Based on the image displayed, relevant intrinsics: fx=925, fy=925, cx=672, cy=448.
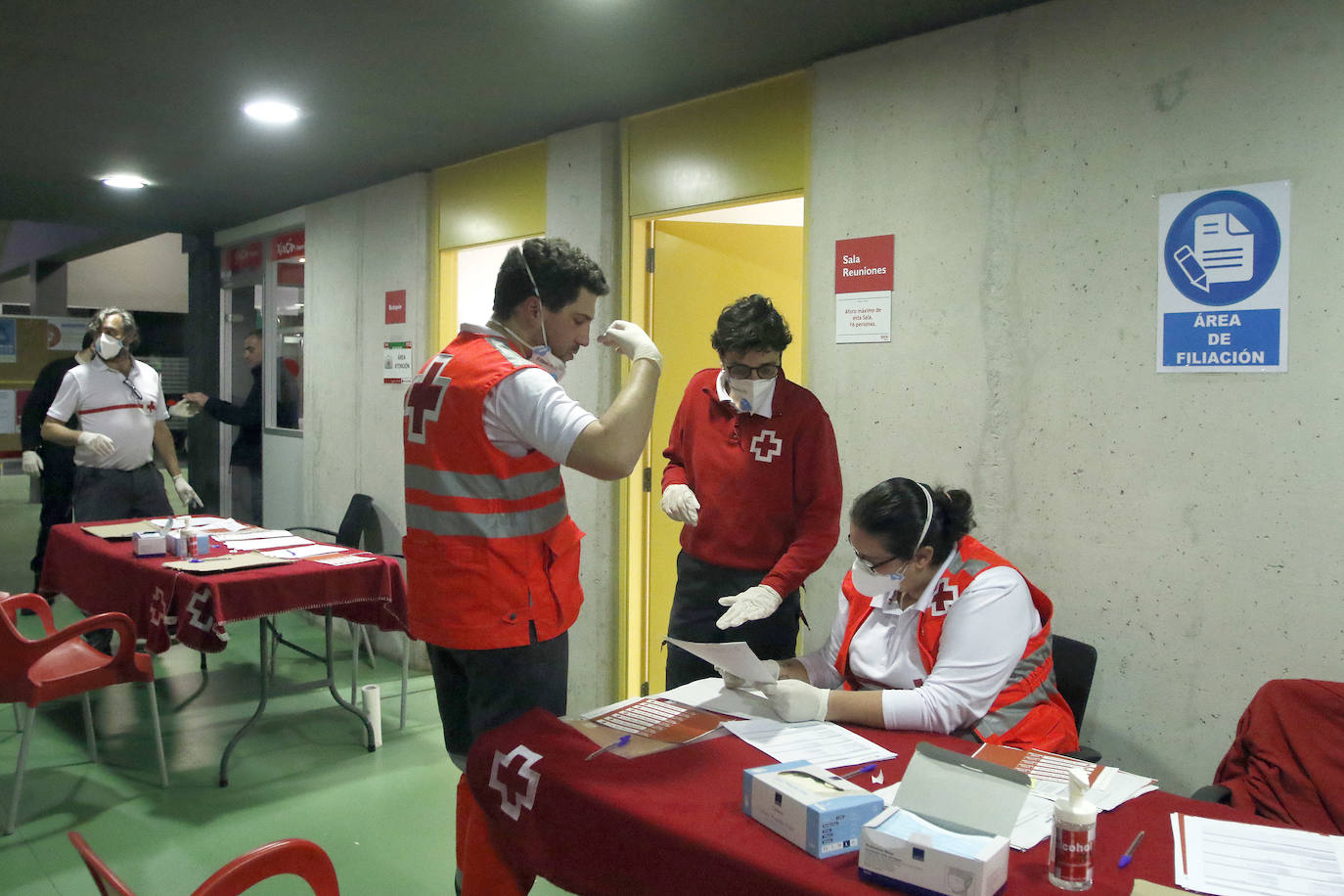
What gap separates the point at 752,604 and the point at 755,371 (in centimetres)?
67

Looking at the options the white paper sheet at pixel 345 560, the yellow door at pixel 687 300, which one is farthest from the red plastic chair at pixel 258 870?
the yellow door at pixel 687 300

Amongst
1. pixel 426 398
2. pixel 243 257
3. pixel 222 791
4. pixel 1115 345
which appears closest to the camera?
pixel 426 398

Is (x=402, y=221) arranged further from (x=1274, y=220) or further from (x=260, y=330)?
(x=1274, y=220)

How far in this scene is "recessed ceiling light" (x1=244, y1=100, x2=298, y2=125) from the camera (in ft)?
12.3

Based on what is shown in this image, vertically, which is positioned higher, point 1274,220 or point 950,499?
point 1274,220

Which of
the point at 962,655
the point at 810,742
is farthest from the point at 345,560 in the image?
the point at 962,655

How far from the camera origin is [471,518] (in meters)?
1.75

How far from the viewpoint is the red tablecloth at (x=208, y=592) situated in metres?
3.20

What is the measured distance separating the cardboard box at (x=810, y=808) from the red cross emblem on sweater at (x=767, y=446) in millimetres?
1241

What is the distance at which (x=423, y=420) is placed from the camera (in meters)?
1.79

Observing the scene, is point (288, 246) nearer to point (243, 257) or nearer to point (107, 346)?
point (243, 257)

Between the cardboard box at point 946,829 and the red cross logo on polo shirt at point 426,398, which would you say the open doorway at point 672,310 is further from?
the cardboard box at point 946,829

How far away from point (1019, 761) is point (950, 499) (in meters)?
0.56

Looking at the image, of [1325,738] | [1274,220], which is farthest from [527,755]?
[1274,220]
